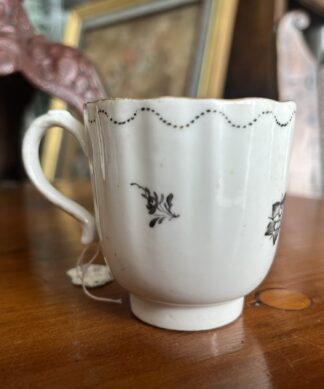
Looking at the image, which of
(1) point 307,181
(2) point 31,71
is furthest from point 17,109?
(1) point 307,181

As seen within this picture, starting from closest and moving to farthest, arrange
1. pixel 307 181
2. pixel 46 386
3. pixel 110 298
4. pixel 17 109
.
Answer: pixel 46 386 → pixel 110 298 → pixel 307 181 → pixel 17 109

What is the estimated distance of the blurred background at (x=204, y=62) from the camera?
893 millimetres

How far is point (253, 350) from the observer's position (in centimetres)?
22

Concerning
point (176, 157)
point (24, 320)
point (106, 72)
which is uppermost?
point (106, 72)

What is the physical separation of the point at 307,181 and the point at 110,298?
731 mm

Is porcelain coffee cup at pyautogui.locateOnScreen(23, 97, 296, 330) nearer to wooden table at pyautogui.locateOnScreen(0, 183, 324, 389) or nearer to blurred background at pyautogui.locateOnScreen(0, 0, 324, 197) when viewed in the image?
wooden table at pyautogui.locateOnScreen(0, 183, 324, 389)

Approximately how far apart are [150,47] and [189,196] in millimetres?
889

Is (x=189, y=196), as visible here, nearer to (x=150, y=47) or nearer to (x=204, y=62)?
(x=204, y=62)

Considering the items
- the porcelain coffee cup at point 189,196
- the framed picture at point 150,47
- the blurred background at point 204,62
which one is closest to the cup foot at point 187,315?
the porcelain coffee cup at point 189,196

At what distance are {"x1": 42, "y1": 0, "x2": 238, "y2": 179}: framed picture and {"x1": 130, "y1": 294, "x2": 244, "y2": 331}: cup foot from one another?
0.69 m

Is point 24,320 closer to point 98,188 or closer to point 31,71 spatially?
point 98,188

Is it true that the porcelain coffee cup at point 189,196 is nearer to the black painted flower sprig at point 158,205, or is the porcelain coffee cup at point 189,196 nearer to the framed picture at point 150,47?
the black painted flower sprig at point 158,205

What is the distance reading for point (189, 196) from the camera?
0.23 metres

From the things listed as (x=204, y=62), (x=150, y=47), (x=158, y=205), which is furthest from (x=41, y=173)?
(x=150, y=47)
